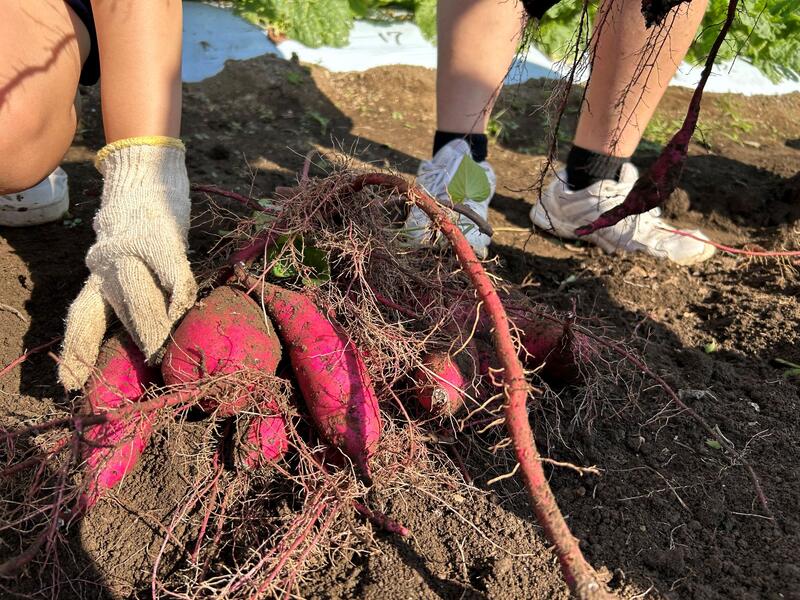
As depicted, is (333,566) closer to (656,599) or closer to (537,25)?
(656,599)

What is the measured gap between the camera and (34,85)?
4.30 ft

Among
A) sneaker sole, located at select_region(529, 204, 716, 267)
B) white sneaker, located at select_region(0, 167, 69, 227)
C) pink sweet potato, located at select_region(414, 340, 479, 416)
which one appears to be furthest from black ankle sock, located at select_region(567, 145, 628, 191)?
white sneaker, located at select_region(0, 167, 69, 227)

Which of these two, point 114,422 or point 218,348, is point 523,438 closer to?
point 218,348

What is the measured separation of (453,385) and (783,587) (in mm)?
612

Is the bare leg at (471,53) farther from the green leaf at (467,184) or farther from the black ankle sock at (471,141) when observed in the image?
the green leaf at (467,184)

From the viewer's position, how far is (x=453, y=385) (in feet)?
3.86

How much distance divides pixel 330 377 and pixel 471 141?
1.14 meters

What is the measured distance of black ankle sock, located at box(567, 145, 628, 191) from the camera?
2057mm

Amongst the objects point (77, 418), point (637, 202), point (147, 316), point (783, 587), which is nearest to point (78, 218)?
point (147, 316)

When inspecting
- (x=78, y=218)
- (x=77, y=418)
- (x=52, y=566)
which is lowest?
(x=52, y=566)

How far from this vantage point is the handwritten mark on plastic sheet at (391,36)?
3.33m

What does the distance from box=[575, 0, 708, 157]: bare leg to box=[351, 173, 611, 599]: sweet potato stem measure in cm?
80

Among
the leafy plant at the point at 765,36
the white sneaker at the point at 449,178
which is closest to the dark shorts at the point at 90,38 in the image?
the white sneaker at the point at 449,178

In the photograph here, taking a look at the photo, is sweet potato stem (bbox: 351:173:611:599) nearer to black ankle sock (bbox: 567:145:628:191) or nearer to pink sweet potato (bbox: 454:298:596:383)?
pink sweet potato (bbox: 454:298:596:383)
